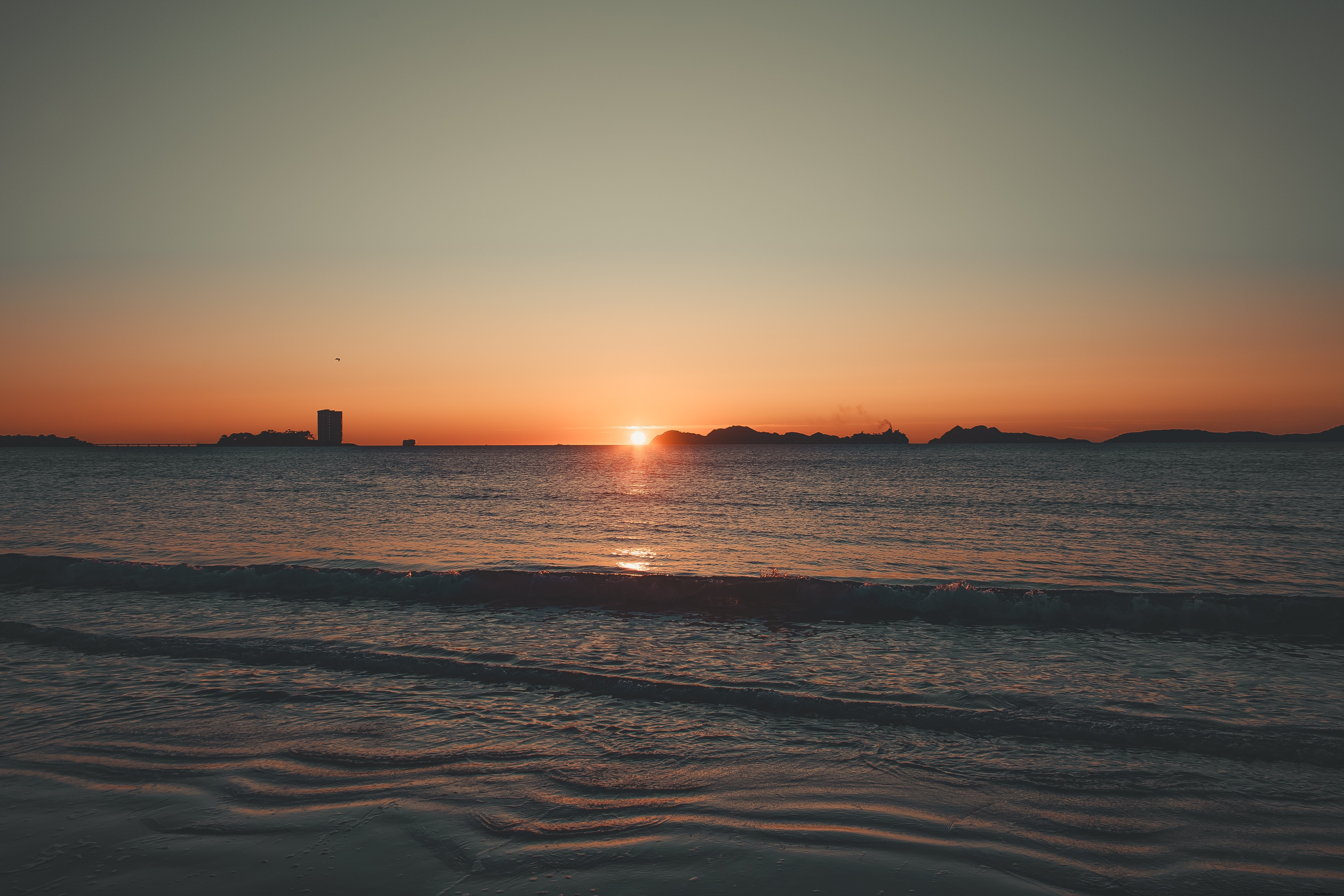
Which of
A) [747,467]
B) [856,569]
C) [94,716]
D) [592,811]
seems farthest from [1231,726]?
[747,467]

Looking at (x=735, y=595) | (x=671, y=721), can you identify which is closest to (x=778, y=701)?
(x=671, y=721)

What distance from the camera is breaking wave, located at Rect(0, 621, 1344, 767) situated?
25.5 ft

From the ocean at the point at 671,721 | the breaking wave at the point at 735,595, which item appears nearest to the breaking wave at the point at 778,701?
the ocean at the point at 671,721

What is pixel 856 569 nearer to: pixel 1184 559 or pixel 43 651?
pixel 1184 559

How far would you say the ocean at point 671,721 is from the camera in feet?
17.2

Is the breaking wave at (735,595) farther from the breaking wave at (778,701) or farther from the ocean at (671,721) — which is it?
the breaking wave at (778,701)

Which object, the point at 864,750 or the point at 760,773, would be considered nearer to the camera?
the point at 760,773

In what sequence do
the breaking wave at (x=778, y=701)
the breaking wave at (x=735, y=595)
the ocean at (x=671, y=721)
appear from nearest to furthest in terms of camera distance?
the ocean at (x=671, y=721) → the breaking wave at (x=778, y=701) → the breaking wave at (x=735, y=595)

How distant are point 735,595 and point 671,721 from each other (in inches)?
331

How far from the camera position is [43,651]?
11430mm

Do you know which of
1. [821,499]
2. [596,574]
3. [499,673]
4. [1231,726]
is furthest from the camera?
[821,499]

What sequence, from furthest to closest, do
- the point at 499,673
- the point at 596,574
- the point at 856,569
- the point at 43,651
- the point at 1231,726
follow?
the point at 856,569, the point at 596,574, the point at 43,651, the point at 499,673, the point at 1231,726

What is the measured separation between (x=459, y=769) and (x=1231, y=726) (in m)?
8.86

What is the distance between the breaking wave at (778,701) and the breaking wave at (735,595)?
487 cm
